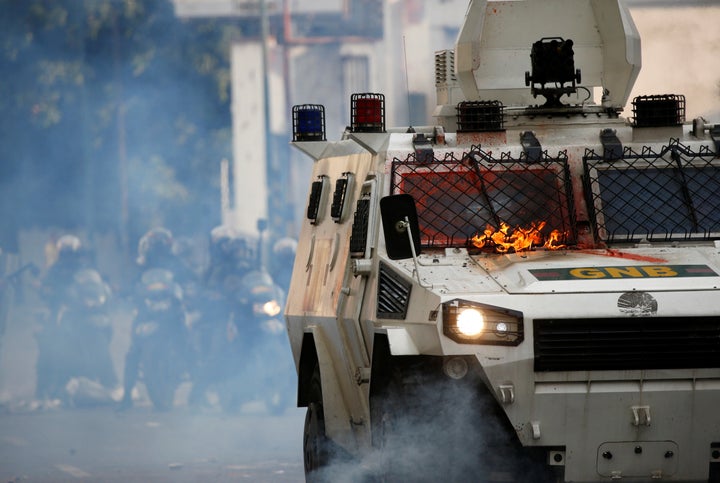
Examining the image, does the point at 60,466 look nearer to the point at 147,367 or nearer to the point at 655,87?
the point at 147,367

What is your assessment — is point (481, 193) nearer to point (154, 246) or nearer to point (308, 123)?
point (308, 123)

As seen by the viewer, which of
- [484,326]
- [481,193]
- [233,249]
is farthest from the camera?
[233,249]

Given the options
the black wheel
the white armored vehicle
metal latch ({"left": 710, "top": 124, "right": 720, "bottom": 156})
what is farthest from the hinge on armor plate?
metal latch ({"left": 710, "top": 124, "right": 720, "bottom": 156})

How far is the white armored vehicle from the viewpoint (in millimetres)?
→ 11742

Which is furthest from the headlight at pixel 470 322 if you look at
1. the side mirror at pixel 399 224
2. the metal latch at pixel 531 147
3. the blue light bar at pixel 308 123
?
the blue light bar at pixel 308 123

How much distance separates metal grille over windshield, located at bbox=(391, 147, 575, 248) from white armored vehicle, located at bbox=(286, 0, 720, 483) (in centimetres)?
1

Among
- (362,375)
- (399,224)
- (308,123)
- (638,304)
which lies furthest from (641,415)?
(308,123)

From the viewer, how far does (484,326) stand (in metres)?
A: 11.7

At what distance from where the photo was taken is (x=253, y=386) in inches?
969

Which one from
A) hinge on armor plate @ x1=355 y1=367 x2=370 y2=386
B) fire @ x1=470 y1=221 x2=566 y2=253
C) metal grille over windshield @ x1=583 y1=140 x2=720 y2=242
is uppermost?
metal grille over windshield @ x1=583 y1=140 x2=720 y2=242

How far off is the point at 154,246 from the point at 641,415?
15.4 meters

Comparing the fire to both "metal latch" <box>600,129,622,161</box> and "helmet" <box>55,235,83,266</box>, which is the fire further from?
"helmet" <box>55,235,83,266</box>

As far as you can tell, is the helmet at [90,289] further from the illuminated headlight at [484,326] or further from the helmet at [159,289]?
the illuminated headlight at [484,326]

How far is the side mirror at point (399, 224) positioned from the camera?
1211 cm
